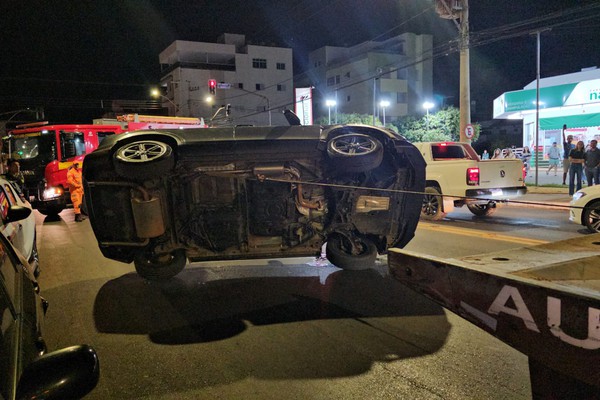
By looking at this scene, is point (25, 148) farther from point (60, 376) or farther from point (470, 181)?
point (60, 376)

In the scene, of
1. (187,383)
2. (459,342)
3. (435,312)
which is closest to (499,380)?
(459,342)

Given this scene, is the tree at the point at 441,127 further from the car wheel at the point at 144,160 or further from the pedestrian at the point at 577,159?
the car wheel at the point at 144,160

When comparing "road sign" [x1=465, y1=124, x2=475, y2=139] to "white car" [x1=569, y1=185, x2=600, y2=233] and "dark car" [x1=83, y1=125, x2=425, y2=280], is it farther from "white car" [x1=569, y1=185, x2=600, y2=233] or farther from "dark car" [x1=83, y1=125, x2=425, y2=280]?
"dark car" [x1=83, y1=125, x2=425, y2=280]

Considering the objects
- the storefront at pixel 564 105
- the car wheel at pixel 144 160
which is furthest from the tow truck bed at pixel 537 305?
the storefront at pixel 564 105

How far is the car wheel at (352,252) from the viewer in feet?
17.9

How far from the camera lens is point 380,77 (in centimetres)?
4872

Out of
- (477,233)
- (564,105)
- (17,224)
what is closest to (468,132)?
(477,233)

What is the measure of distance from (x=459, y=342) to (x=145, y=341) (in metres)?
2.81

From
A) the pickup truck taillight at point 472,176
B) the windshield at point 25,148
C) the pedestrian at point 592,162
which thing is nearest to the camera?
the pickup truck taillight at point 472,176

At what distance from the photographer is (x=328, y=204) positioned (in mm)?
5043

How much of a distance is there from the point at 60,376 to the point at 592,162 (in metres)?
14.9

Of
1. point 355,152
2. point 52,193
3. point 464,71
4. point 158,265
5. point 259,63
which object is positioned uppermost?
point 259,63

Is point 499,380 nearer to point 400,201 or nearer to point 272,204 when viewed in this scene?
point 400,201

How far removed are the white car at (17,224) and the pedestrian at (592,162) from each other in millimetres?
14136
